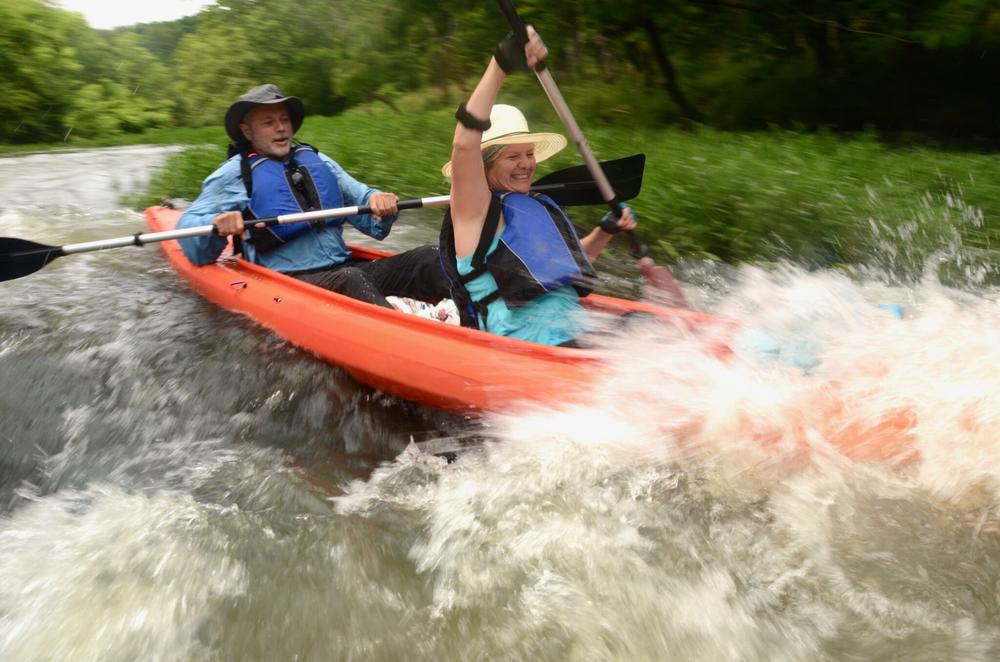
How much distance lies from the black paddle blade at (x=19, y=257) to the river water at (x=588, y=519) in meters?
1.31

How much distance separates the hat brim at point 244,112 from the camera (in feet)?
14.5

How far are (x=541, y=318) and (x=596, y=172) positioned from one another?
0.77m

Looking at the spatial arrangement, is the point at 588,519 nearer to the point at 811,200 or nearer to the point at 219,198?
the point at 219,198

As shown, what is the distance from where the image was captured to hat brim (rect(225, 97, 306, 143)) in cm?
441

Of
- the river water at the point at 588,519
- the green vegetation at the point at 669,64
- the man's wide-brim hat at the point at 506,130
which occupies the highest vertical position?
the man's wide-brim hat at the point at 506,130

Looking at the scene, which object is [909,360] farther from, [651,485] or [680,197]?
[680,197]

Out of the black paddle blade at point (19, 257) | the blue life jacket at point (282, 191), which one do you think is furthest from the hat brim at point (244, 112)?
the black paddle blade at point (19, 257)

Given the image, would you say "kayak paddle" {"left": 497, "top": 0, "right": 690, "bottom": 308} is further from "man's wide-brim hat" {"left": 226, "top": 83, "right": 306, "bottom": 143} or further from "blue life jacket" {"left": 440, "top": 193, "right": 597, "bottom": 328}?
"man's wide-brim hat" {"left": 226, "top": 83, "right": 306, "bottom": 143}

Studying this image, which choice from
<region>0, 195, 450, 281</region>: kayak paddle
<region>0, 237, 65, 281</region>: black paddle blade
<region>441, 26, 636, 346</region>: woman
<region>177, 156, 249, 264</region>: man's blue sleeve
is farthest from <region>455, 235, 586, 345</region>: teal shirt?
<region>0, 237, 65, 281</region>: black paddle blade

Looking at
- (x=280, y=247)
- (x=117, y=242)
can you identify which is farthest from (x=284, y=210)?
(x=117, y=242)

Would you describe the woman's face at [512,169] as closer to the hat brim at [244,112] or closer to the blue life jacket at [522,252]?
the blue life jacket at [522,252]

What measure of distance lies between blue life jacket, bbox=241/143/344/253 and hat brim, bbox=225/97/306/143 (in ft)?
0.44

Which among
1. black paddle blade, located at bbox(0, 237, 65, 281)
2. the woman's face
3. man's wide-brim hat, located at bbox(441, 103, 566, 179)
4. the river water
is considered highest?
man's wide-brim hat, located at bbox(441, 103, 566, 179)

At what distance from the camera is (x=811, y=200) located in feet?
19.8
